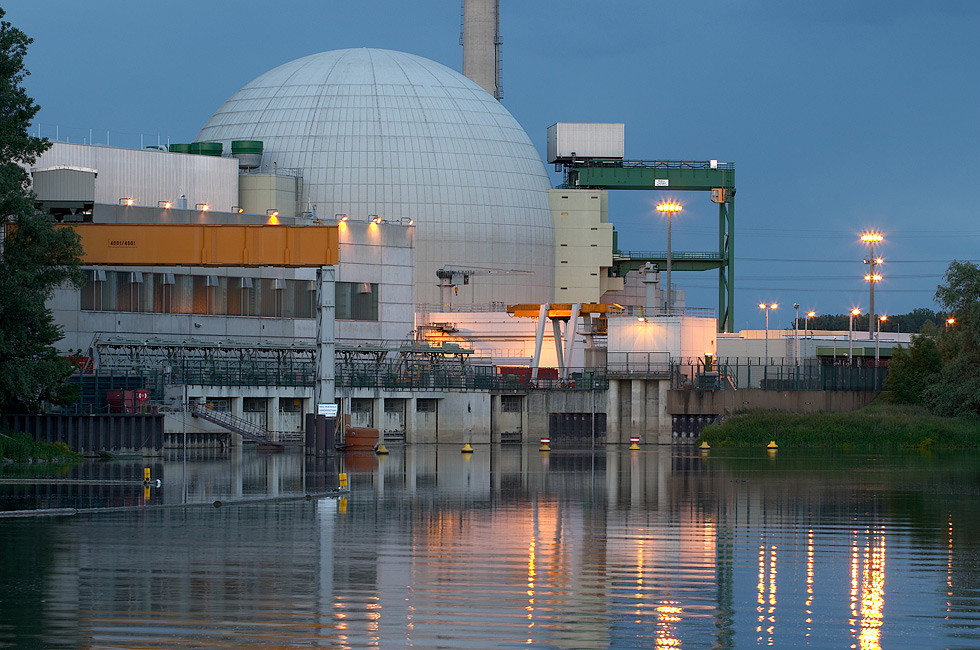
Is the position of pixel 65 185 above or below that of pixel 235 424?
above

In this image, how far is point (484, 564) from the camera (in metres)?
22.7

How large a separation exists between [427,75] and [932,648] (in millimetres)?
103662

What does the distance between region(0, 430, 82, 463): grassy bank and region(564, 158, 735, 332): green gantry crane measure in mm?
79468

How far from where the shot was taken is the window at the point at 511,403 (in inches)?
3450

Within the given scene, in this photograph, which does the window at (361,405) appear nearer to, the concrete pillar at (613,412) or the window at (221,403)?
the window at (221,403)

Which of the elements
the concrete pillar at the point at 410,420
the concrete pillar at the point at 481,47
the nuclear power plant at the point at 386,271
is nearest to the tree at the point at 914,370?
the nuclear power plant at the point at 386,271

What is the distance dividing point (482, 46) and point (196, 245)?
249ft

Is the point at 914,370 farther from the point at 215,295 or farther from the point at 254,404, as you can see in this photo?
the point at 215,295

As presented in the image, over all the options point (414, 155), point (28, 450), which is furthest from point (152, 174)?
point (28, 450)

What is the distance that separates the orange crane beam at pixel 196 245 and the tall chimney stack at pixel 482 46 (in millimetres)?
74201

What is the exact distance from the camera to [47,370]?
50.1 metres

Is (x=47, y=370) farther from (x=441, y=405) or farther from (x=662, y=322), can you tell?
(x=662, y=322)

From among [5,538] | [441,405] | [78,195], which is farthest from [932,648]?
[441,405]

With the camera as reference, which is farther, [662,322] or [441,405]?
[662,322]
